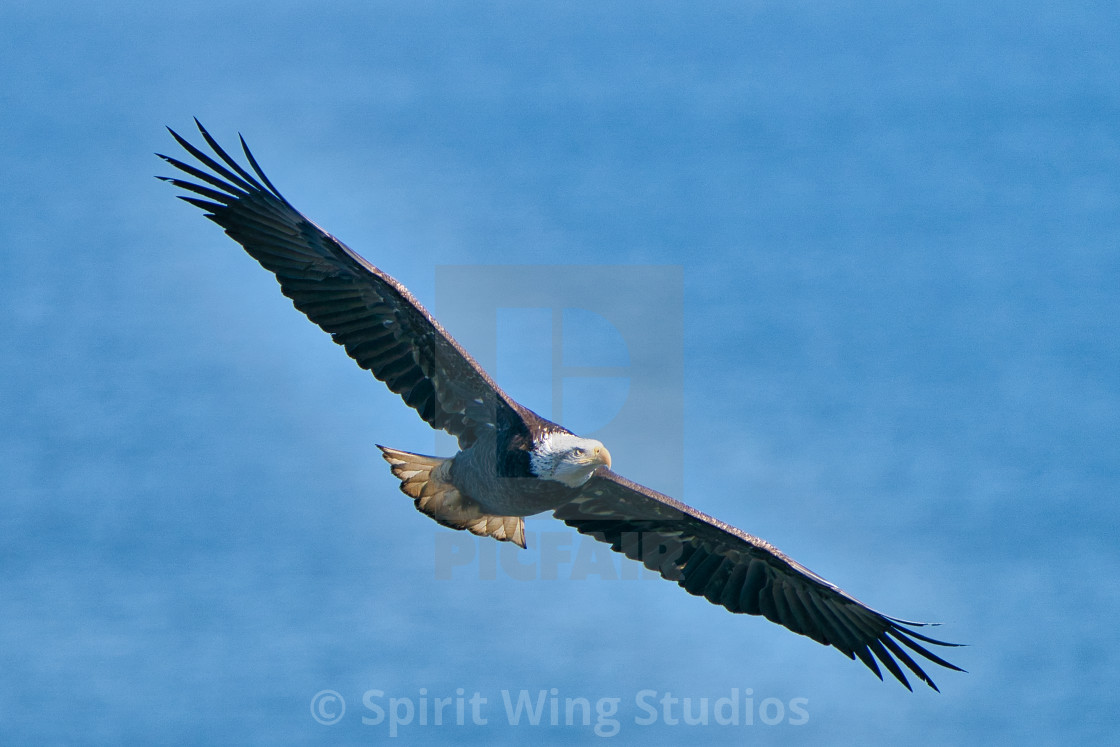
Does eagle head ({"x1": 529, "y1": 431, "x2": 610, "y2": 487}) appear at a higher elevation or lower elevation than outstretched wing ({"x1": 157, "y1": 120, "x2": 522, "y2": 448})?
lower

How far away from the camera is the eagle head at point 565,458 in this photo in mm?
18625

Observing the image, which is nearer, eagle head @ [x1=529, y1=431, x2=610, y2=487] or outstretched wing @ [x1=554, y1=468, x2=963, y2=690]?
eagle head @ [x1=529, y1=431, x2=610, y2=487]

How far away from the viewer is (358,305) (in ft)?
64.3

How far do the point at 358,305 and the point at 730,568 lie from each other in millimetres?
4947

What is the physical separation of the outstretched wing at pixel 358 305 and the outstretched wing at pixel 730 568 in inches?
64.8

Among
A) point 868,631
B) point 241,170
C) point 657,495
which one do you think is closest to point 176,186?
point 241,170

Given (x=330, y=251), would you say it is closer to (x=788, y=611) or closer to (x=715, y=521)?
(x=715, y=521)

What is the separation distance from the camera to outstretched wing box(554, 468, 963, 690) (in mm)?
20031

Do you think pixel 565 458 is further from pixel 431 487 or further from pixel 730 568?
pixel 730 568

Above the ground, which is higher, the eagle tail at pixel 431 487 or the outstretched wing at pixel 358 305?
the outstretched wing at pixel 358 305

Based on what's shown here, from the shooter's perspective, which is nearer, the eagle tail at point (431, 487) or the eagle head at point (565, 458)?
the eagle head at point (565, 458)

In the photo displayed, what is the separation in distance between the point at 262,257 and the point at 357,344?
1325 millimetres

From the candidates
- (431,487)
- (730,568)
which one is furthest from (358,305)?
(730,568)

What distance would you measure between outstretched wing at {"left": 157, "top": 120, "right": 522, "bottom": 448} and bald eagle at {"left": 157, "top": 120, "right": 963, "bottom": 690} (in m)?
0.01
